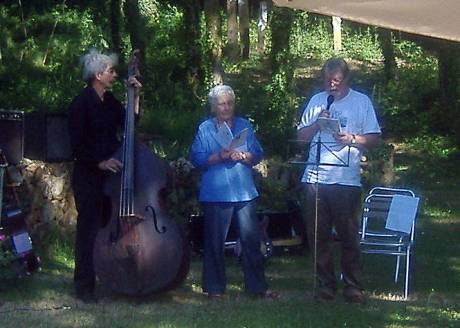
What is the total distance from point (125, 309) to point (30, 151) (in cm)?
186

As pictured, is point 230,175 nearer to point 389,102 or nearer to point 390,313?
point 390,313

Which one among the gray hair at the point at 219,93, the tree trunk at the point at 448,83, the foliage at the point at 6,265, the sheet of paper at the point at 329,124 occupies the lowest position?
the foliage at the point at 6,265

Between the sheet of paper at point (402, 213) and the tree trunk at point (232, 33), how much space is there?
54.5 feet

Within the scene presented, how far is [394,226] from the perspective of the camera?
8.00m

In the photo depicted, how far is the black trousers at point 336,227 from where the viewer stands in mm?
7262

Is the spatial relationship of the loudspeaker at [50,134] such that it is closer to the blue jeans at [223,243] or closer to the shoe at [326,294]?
the blue jeans at [223,243]

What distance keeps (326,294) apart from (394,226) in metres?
0.84

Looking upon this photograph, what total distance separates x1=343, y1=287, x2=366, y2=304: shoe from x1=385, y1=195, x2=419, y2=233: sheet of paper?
72 centimetres

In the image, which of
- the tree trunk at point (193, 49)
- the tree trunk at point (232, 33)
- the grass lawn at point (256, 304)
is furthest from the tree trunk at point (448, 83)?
the grass lawn at point (256, 304)

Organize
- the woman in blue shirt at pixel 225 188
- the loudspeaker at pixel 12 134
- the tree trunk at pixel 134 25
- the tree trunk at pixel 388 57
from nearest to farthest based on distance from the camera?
the woman in blue shirt at pixel 225 188 < the loudspeaker at pixel 12 134 < the tree trunk at pixel 134 25 < the tree trunk at pixel 388 57

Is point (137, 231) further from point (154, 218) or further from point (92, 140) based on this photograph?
point (92, 140)

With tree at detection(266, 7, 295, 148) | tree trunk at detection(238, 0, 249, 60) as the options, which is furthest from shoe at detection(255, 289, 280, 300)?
tree trunk at detection(238, 0, 249, 60)

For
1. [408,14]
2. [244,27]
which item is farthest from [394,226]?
[244,27]

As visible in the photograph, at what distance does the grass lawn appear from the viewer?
6.94 metres
